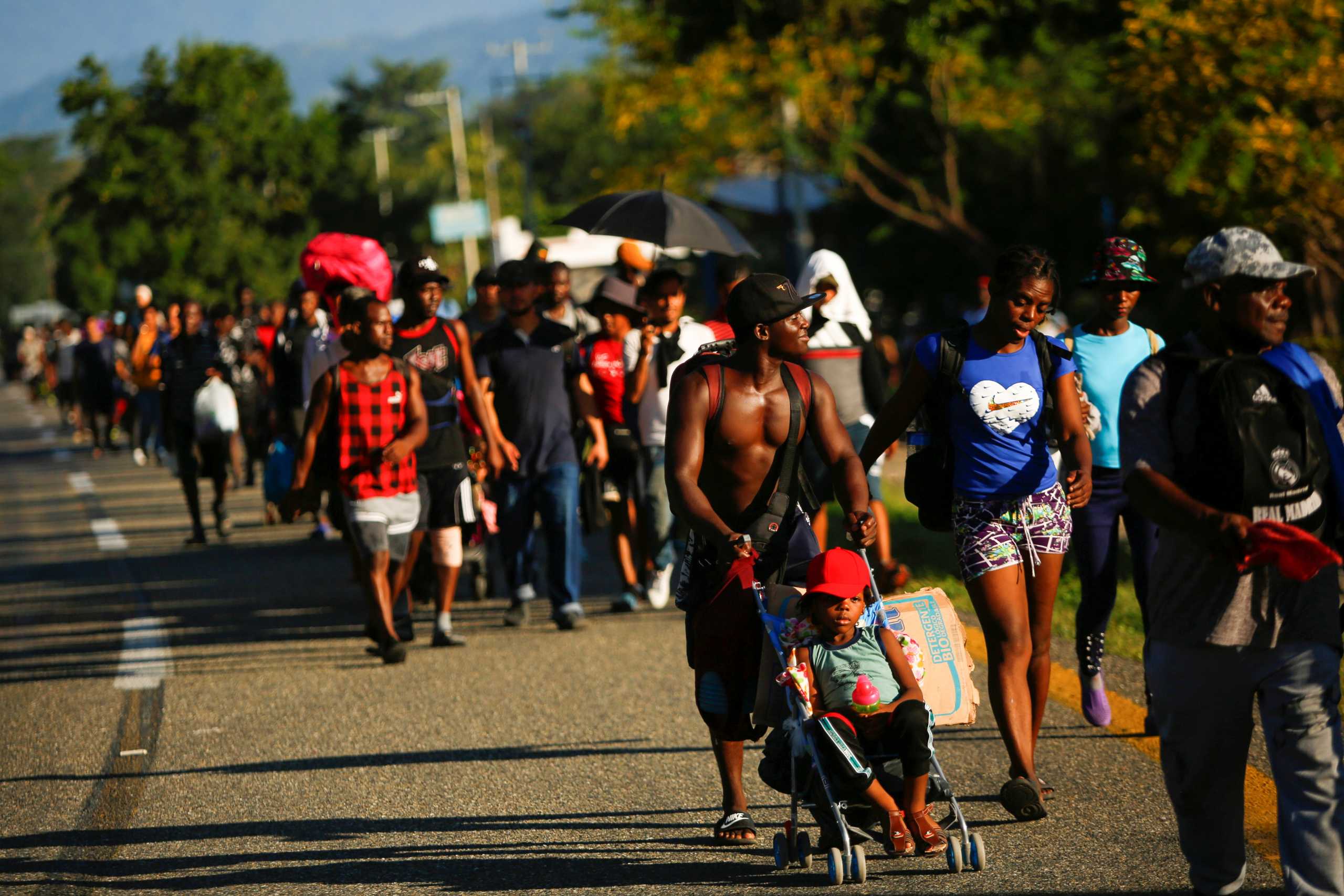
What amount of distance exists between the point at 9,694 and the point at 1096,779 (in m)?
5.82

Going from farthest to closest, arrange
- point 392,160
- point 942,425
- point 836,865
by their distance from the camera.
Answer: point 392,160
point 942,425
point 836,865

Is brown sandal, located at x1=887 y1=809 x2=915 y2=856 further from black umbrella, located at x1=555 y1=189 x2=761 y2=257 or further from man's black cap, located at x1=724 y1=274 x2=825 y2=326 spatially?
black umbrella, located at x1=555 y1=189 x2=761 y2=257

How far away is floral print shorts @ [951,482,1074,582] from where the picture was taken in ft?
18.5

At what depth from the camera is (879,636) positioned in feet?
16.8

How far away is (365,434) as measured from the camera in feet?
28.4

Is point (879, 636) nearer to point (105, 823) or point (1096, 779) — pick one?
point (1096, 779)

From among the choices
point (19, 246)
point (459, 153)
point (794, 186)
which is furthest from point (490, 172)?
point (19, 246)

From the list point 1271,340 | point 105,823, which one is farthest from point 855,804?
point 105,823

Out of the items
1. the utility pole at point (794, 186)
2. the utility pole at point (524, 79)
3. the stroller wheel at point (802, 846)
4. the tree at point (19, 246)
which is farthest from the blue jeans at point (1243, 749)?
the tree at point (19, 246)

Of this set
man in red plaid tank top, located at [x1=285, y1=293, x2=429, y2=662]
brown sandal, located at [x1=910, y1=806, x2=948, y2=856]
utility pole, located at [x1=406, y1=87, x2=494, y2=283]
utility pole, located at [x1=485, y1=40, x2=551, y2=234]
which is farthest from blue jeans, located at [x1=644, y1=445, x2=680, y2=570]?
utility pole, located at [x1=406, y1=87, x2=494, y2=283]

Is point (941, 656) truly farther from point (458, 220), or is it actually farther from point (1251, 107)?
point (458, 220)

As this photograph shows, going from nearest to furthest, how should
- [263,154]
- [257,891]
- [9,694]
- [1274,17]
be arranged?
[257,891], [9,694], [1274,17], [263,154]

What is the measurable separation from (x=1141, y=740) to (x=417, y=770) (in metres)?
2.84

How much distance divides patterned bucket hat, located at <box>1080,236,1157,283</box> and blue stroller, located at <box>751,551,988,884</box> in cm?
188
